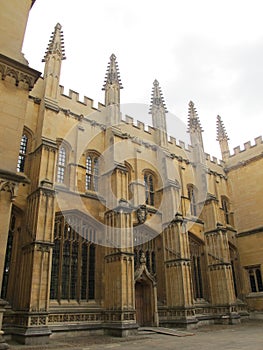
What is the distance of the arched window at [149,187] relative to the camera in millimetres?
20095

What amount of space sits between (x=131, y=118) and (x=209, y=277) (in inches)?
465

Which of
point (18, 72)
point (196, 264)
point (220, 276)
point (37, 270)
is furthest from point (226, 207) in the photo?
point (18, 72)

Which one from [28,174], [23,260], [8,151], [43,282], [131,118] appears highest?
[131,118]

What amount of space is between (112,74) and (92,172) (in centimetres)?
699

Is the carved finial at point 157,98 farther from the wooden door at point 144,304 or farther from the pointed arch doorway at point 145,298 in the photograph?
the wooden door at point 144,304

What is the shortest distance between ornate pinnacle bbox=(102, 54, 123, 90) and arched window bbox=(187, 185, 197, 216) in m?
9.02

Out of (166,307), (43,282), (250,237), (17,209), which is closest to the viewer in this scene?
(43,282)

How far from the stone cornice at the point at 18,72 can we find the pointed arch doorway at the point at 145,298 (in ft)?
36.4

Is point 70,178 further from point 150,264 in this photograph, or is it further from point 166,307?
point 166,307

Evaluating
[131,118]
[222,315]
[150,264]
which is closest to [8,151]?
[150,264]

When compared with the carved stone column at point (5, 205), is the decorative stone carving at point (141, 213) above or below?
above

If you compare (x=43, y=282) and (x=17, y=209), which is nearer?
(x=43, y=282)

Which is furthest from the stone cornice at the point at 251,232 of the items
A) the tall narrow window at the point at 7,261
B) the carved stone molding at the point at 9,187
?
the carved stone molding at the point at 9,187

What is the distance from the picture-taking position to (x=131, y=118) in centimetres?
2134
